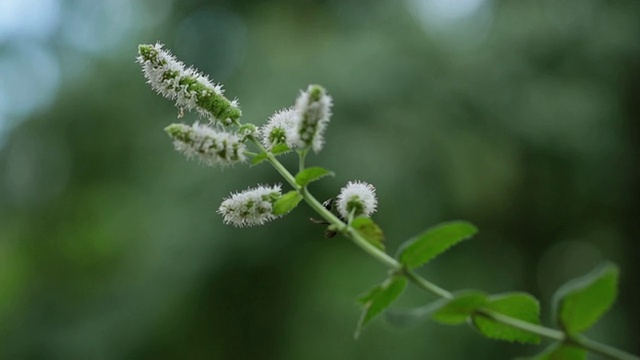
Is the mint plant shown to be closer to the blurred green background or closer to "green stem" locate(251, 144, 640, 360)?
"green stem" locate(251, 144, 640, 360)

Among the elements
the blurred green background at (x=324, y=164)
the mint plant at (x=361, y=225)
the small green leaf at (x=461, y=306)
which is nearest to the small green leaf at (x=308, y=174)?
the mint plant at (x=361, y=225)

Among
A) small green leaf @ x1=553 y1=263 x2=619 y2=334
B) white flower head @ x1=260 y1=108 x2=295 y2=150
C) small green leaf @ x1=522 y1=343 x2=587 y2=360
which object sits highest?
white flower head @ x1=260 y1=108 x2=295 y2=150

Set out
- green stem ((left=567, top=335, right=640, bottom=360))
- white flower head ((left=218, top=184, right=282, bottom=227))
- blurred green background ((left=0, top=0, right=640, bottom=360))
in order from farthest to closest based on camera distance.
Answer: blurred green background ((left=0, top=0, right=640, bottom=360)) → white flower head ((left=218, top=184, right=282, bottom=227)) → green stem ((left=567, top=335, right=640, bottom=360))

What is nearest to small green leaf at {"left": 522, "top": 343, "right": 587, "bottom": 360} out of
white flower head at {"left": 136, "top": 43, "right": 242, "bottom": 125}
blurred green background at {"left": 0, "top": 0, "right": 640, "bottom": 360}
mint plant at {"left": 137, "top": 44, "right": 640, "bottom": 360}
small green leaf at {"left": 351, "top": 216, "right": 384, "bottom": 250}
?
mint plant at {"left": 137, "top": 44, "right": 640, "bottom": 360}

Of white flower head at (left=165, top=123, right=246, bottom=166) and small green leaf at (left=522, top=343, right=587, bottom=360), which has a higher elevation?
white flower head at (left=165, top=123, right=246, bottom=166)

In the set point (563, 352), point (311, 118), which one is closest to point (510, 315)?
point (563, 352)

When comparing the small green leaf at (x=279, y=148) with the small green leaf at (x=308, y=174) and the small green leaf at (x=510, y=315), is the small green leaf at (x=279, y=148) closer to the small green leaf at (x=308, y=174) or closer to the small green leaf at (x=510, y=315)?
the small green leaf at (x=308, y=174)
